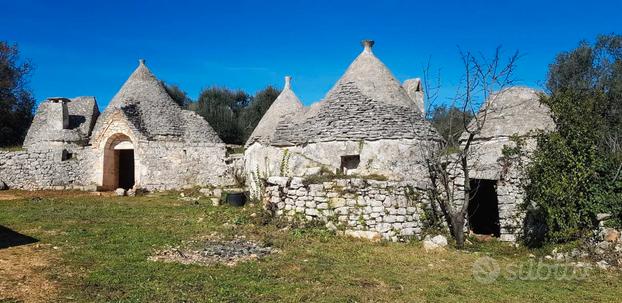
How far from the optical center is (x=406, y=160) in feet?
38.9

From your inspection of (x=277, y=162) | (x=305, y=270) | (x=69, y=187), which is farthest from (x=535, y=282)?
(x=69, y=187)

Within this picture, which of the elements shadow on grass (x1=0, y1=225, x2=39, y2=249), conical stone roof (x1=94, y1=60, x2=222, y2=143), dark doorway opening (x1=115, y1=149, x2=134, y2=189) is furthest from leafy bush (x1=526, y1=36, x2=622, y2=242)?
dark doorway opening (x1=115, y1=149, x2=134, y2=189)

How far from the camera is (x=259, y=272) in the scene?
22.6 feet

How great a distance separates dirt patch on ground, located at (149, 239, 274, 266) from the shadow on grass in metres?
2.72

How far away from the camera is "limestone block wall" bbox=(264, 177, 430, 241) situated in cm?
1012

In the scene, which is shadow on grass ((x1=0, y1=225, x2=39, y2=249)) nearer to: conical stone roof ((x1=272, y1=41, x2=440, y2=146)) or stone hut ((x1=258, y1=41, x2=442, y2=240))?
stone hut ((x1=258, y1=41, x2=442, y2=240))

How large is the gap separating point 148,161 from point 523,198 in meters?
15.1

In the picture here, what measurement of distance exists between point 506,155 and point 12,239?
33.5ft

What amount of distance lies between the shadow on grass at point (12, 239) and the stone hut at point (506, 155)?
867 cm

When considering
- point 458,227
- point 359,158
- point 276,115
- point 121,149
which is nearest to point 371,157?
point 359,158

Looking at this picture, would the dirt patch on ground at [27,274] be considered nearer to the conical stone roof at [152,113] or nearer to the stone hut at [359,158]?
the stone hut at [359,158]

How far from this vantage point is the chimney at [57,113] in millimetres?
21000

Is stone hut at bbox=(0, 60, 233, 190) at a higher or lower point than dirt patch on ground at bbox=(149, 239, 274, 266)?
higher

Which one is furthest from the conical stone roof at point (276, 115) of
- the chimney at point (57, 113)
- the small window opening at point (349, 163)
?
the chimney at point (57, 113)
